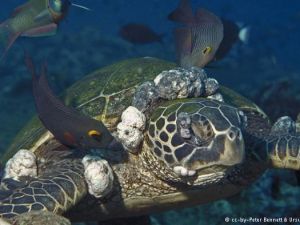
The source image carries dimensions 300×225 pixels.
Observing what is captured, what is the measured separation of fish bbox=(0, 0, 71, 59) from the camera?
10.4ft

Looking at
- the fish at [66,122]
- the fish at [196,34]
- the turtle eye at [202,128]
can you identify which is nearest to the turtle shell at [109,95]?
the fish at [196,34]

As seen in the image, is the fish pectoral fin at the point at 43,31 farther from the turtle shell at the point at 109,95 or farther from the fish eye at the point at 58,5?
the turtle shell at the point at 109,95

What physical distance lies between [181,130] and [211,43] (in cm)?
83

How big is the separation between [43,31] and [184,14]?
4.15ft

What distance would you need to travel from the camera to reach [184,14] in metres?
3.59

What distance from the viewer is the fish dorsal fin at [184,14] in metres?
3.60

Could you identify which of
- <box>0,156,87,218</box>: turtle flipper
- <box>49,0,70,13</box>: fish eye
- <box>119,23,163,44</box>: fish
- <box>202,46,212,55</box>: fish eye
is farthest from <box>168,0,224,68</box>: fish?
<box>119,23,163,44</box>: fish

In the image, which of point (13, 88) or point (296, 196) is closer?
point (296, 196)

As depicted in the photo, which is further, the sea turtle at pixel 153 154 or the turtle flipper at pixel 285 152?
the turtle flipper at pixel 285 152

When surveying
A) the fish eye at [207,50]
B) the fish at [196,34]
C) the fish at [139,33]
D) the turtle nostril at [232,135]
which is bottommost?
the turtle nostril at [232,135]

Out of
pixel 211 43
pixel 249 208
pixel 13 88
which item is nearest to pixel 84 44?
pixel 13 88

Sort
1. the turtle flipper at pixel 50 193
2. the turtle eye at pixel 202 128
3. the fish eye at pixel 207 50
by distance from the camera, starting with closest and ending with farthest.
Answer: the turtle flipper at pixel 50 193
the turtle eye at pixel 202 128
the fish eye at pixel 207 50

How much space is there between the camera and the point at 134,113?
381cm

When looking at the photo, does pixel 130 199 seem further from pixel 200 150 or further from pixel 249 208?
pixel 249 208
